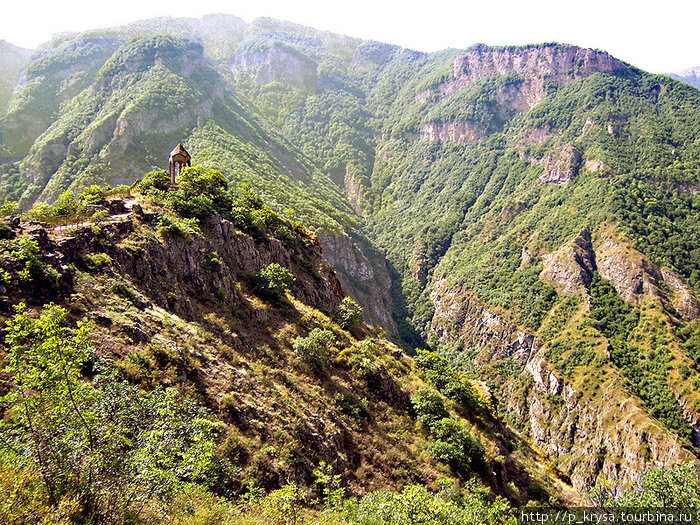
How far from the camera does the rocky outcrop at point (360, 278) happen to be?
358 feet

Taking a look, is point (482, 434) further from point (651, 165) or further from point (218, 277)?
point (651, 165)

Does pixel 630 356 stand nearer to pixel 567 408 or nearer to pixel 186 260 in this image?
pixel 567 408

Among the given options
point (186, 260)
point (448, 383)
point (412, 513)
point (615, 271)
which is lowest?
point (448, 383)

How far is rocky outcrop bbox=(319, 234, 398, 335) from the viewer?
358ft

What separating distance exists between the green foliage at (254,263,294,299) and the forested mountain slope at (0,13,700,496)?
6456 centimetres

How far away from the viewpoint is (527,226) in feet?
474

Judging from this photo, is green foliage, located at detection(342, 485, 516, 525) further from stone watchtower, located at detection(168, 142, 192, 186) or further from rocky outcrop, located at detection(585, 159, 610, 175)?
rocky outcrop, located at detection(585, 159, 610, 175)

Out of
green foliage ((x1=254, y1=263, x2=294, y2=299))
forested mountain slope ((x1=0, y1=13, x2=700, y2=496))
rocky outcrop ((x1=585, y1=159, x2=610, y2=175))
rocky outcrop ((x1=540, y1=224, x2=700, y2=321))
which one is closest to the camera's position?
green foliage ((x1=254, y1=263, x2=294, y2=299))

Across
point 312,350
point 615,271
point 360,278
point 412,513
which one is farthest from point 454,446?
point 615,271

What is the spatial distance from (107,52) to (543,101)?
22111 cm

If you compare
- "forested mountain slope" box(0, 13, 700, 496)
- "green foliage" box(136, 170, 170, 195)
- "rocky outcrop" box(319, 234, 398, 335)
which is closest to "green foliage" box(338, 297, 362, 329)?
"green foliage" box(136, 170, 170, 195)

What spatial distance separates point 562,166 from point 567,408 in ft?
366

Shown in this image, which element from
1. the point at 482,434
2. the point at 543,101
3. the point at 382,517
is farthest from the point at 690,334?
the point at 543,101

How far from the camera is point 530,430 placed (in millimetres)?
96625
